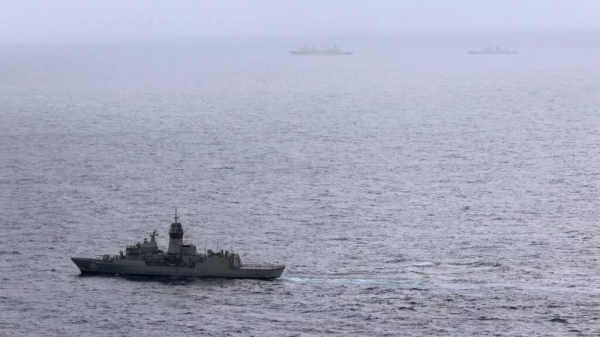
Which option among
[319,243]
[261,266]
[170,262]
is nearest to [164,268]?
[170,262]

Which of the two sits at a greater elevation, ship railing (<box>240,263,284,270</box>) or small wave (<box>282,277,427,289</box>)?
ship railing (<box>240,263,284,270</box>)

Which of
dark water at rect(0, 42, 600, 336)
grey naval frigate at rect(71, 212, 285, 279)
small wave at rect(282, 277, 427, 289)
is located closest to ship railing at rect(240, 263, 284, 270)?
grey naval frigate at rect(71, 212, 285, 279)

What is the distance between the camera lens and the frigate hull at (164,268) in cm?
12938

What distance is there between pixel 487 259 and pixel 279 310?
28899 mm

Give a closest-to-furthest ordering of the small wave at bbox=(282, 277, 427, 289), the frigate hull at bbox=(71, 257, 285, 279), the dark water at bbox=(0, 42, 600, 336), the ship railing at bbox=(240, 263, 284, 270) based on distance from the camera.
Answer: the dark water at bbox=(0, 42, 600, 336)
the small wave at bbox=(282, 277, 427, 289)
the ship railing at bbox=(240, 263, 284, 270)
the frigate hull at bbox=(71, 257, 285, 279)

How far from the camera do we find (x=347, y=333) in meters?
111

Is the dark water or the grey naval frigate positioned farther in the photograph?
the grey naval frigate

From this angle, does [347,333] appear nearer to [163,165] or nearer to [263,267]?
[263,267]

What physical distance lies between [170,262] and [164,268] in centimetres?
91

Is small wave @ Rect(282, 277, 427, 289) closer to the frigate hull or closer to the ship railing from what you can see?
the ship railing

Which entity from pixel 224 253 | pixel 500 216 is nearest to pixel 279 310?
pixel 224 253

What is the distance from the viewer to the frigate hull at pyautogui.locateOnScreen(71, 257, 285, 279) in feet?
424

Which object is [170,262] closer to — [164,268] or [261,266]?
[164,268]

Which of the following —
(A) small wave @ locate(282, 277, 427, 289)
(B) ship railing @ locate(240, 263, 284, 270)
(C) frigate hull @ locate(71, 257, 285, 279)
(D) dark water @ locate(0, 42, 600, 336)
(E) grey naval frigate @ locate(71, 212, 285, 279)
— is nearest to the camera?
(D) dark water @ locate(0, 42, 600, 336)
